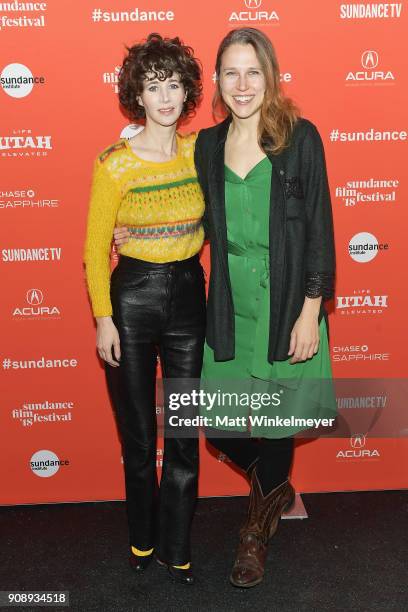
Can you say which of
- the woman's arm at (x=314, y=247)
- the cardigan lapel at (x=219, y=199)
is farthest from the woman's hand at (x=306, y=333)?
the cardigan lapel at (x=219, y=199)

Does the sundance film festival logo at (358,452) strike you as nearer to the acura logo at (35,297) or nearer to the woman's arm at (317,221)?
the woman's arm at (317,221)

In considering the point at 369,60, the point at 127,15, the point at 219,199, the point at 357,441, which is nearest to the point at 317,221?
the point at 219,199

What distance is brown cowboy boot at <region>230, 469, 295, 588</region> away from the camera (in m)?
2.53

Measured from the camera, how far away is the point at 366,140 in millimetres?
2811

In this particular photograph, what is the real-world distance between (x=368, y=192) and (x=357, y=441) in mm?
1124

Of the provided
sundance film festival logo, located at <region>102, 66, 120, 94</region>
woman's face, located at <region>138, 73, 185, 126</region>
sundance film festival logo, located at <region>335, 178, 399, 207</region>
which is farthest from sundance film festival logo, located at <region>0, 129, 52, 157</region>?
sundance film festival logo, located at <region>335, 178, 399, 207</region>

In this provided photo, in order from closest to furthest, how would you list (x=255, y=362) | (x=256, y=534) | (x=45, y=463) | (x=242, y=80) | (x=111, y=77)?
(x=242, y=80) < (x=255, y=362) < (x=256, y=534) < (x=111, y=77) < (x=45, y=463)

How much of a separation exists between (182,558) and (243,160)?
1.43 metres

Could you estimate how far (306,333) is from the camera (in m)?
2.35

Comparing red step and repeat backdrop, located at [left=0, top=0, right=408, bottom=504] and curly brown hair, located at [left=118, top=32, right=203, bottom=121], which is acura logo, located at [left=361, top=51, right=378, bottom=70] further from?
curly brown hair, located at [left=118, top=32, right=203, bottom=121]

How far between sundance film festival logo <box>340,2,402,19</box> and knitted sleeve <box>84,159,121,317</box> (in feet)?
3.81

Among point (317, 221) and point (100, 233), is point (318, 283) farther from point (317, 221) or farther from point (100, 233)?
point (100, 233)

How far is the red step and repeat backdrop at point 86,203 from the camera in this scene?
2.67 metres

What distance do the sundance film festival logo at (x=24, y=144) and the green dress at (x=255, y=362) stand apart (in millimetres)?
840
